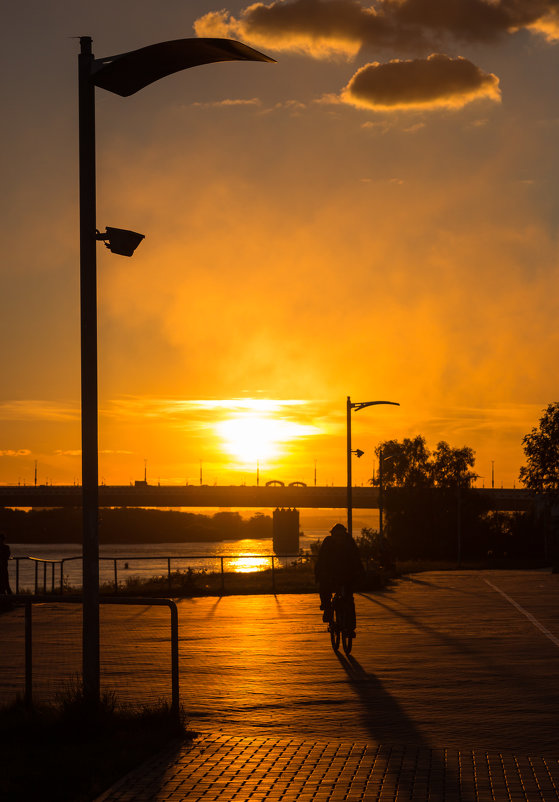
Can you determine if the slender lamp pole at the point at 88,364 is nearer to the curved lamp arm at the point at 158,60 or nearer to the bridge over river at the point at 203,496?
the curved lamp arm at the point at 158,60

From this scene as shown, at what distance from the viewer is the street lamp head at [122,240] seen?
10.5 m

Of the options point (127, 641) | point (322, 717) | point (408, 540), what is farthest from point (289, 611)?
point (408, 540)

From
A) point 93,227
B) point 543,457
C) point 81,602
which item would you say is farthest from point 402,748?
point 543,457

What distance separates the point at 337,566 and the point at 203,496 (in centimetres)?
10416

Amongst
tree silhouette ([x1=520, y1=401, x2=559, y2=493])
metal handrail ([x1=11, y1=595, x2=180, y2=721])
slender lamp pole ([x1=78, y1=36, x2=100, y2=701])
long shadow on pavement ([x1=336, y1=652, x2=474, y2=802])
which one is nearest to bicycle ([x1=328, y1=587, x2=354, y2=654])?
long shadow on pavement ([x1=336, y1=652, x2=474, y2=802])

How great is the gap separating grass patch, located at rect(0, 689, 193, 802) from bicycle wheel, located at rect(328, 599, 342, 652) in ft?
21.5

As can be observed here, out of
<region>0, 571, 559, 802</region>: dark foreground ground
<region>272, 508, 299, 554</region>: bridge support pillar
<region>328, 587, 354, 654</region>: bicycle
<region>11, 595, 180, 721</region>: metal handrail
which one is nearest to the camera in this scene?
<region>0, 571, 559, 802</region>: dark foreground ground

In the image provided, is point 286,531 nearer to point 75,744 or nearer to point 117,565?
point 117,565

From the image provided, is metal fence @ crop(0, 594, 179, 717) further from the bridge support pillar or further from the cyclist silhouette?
the bridge support pillar

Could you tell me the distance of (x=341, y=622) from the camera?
16.5 meters

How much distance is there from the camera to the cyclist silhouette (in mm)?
17328

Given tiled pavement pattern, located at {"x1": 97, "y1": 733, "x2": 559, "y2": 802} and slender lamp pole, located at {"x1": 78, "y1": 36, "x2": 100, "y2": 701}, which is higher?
slender lamp pole, located at {"x1": 78, "y1": 36, "x2": 100, "y2": 701}

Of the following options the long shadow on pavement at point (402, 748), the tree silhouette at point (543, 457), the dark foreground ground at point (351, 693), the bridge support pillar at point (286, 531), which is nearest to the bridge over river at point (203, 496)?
the bridge support pillar at point (286, 531)

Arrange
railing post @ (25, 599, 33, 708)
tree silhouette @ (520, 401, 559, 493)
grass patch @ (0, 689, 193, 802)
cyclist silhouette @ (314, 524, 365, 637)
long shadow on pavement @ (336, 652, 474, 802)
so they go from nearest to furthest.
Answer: grass patch @ (0, 689, 193, 802) → long shadow on pavement @ (336, 652, 474, 802) → railing post @ (25, 599, 33, 708) → cyclist silhouette @ (314, 524, 365, 637) → tree silhouette @ (520, 401, 559, 493)
